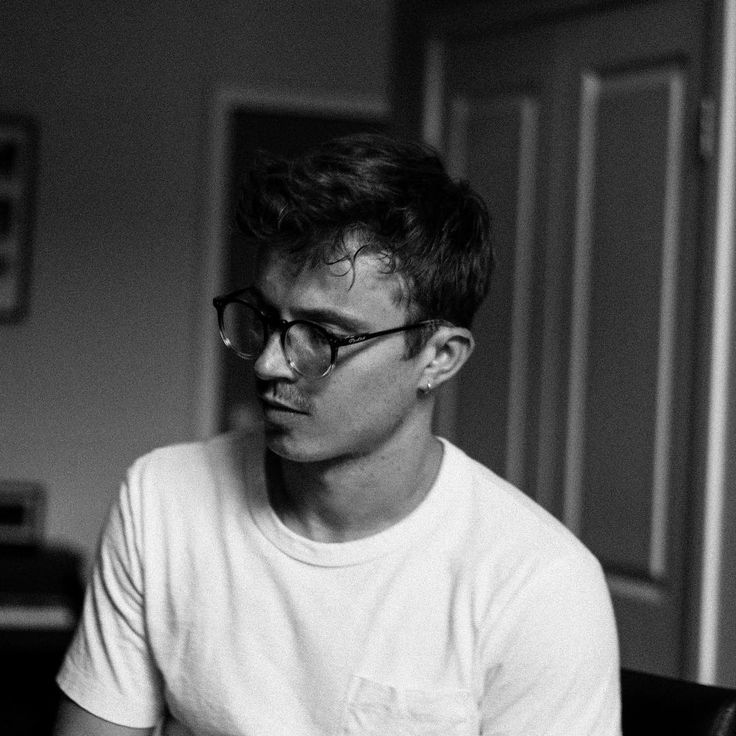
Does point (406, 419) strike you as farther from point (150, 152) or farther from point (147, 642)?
point (150, 152)

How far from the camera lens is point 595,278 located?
2.67 metres

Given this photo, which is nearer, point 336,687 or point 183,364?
point 336,687

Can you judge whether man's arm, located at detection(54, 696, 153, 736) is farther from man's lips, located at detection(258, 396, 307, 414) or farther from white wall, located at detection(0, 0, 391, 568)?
A: white wall, located at detection(0, 0, 391, 568)

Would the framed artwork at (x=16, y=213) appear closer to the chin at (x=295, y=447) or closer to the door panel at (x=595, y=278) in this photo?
the door panel at (x=595, y=278)

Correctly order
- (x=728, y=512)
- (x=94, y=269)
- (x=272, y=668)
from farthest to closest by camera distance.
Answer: (x=94, y=269) → (x=728, y=512) → (x=272, y=668)

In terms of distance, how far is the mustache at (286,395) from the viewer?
4.43 ft

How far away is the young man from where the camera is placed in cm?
135

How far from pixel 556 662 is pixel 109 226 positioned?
9.94ft

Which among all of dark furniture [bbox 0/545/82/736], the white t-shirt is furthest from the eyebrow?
dark furniture [bbox 0/545/82/736]

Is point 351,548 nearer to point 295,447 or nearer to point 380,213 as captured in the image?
point 295,447

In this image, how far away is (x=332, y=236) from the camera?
1.35 metres

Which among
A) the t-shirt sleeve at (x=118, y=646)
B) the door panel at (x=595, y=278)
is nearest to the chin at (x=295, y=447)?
the t-shirt sleeve at (x=118, y=646)

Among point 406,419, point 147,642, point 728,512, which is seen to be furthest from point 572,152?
point 147,642

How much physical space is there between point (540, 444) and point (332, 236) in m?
1.57
